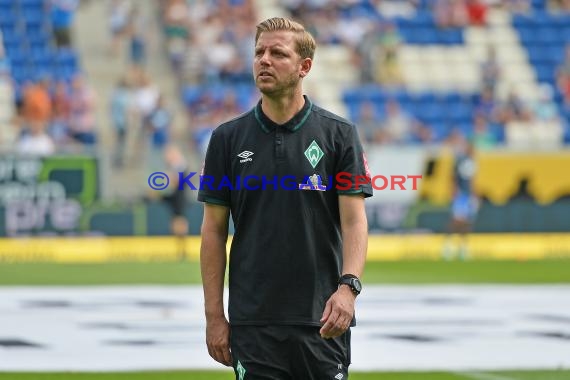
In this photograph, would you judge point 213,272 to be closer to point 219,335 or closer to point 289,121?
point 219,335

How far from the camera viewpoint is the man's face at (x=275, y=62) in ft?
19.3

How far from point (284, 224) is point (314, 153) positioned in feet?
1.03

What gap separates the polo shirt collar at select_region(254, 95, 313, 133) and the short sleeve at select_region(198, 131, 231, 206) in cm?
18

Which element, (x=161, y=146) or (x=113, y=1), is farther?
(x=113, y=1)

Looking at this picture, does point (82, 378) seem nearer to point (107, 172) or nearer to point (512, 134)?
point (107, 172)

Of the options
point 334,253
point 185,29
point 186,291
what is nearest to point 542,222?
point 185,29

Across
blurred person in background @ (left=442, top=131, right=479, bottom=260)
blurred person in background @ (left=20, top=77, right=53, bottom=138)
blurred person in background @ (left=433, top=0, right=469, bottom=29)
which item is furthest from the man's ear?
blurred person in background @ (left=433, top=0, right=469, bottom=29)

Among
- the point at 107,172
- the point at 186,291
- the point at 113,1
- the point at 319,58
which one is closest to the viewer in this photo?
the point at 186,291

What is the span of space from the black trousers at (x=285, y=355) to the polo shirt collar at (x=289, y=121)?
81 centimetres

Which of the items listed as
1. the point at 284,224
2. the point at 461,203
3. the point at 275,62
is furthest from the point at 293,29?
the point at 461,203

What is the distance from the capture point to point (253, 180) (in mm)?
5902

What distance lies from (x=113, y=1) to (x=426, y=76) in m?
7.71

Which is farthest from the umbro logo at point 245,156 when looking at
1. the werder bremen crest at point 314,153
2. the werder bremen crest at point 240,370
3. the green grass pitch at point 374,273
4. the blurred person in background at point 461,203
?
the blurred person in background at point 461,203

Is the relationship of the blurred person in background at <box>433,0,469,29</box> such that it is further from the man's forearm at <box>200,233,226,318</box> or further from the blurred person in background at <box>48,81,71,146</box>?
the man's forearm at <box>200,233,226,318</box>
